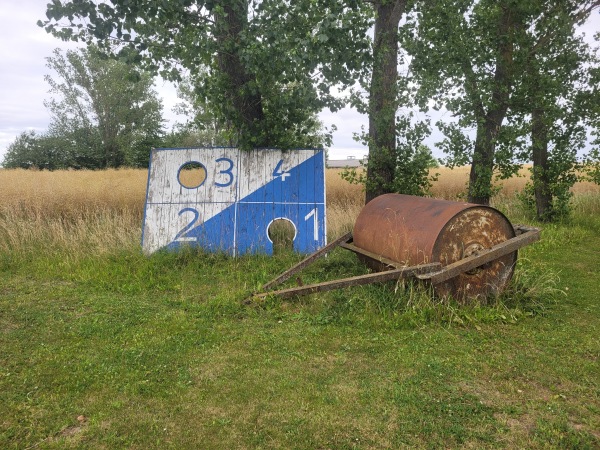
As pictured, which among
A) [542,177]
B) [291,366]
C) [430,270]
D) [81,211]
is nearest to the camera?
[291,366]

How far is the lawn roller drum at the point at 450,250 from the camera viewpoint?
4863 millimetres

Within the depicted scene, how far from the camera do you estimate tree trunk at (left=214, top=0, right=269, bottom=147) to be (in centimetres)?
752

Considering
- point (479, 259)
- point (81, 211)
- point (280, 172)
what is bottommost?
point (479, 259)

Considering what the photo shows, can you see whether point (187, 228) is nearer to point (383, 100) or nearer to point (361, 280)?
point (361, 280)

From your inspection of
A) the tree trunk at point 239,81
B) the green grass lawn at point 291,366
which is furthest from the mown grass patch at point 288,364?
the tree trunk at point 239,81

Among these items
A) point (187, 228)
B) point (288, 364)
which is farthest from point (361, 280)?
point (187, 228)

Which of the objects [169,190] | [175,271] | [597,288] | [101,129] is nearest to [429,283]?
[597,288]

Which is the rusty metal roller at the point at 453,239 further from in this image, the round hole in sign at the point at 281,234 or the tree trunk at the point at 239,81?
the tree trunk at the point at 239,81

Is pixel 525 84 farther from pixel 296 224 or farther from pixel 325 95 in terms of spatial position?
pixel 296 224

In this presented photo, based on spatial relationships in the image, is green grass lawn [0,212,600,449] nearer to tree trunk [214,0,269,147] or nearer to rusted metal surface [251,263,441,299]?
rusted metal surface [251,263,441,299]

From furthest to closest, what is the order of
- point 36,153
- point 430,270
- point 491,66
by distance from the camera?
point 36,153, point 491,66, point 430,270

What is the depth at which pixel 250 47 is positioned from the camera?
7.06 metres

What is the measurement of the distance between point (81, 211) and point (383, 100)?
7.37 m

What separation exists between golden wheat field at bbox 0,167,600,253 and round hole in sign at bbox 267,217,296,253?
41.4 inches
